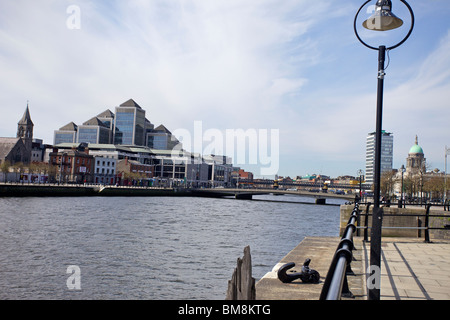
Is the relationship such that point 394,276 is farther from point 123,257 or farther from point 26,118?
point 26,118

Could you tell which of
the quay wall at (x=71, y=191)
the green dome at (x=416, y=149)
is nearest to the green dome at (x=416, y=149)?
the green dome at (x=416, y=149)

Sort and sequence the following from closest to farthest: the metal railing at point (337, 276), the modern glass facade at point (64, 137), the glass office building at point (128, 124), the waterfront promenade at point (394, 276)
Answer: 1. the metal railing at point (337, 276)
2. the waterfront promenade at point (394, 276)
3. the modern glass facade at point (64, 137)
4. the glass office building at point (128, 124)

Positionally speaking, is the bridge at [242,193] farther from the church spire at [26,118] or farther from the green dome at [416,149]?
the green dome at [416,149]

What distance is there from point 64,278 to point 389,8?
1494 cm

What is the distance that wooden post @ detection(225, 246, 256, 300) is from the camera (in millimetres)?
3996

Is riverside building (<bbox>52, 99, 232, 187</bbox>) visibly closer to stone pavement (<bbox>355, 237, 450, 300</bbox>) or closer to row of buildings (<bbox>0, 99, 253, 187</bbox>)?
row of buildings (<bbox>0, 99, 253, 187</bbox>)

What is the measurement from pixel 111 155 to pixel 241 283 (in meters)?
135

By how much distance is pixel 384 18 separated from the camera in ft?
19.5

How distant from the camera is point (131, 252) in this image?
2123 cm

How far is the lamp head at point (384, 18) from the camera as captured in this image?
5930 mm

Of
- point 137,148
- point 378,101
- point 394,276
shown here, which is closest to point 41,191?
point 394,276

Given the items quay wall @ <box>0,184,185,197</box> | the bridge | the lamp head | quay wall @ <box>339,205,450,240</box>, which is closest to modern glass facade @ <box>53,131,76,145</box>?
quay wall @ <box>0,184,185,197</box>

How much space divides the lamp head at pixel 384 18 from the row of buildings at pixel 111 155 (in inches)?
3759
